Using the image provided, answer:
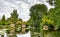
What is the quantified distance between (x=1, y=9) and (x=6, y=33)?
0.80 meters

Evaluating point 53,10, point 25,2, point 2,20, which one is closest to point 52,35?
point 53,10

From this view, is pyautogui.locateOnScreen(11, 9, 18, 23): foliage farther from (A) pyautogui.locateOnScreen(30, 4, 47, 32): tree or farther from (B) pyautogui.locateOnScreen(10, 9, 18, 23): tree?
(A) pyautogui.locateOnScreen(30, 4, 47, 32): tree

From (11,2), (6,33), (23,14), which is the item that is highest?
(11,2)

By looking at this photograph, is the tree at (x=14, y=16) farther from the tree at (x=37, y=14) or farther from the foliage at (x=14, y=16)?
the tree at (x=37, y=14)

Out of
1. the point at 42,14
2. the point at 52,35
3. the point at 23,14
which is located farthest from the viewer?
the point at 23,14

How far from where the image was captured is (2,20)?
11.9 ft

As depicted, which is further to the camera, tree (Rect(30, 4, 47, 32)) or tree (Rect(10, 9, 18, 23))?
tree (Rect(10, 9, 18, 23))

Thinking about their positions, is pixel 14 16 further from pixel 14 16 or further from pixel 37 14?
pixel 37 14

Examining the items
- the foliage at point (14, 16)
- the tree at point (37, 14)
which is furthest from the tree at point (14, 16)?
the tree at point (37, 14)

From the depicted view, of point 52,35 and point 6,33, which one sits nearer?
point 52,35

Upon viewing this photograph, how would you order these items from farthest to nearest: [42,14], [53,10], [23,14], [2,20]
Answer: [23,14] → [2,20] → [42,14] → [53,10]

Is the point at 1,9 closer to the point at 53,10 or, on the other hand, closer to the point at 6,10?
the point at 6,10

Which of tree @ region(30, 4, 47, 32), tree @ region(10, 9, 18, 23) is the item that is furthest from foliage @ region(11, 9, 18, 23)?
tree @ region(30, 4, 47, 32)

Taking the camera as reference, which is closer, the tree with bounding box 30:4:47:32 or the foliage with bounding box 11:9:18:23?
the tree with bounding box 30:4:47:32
